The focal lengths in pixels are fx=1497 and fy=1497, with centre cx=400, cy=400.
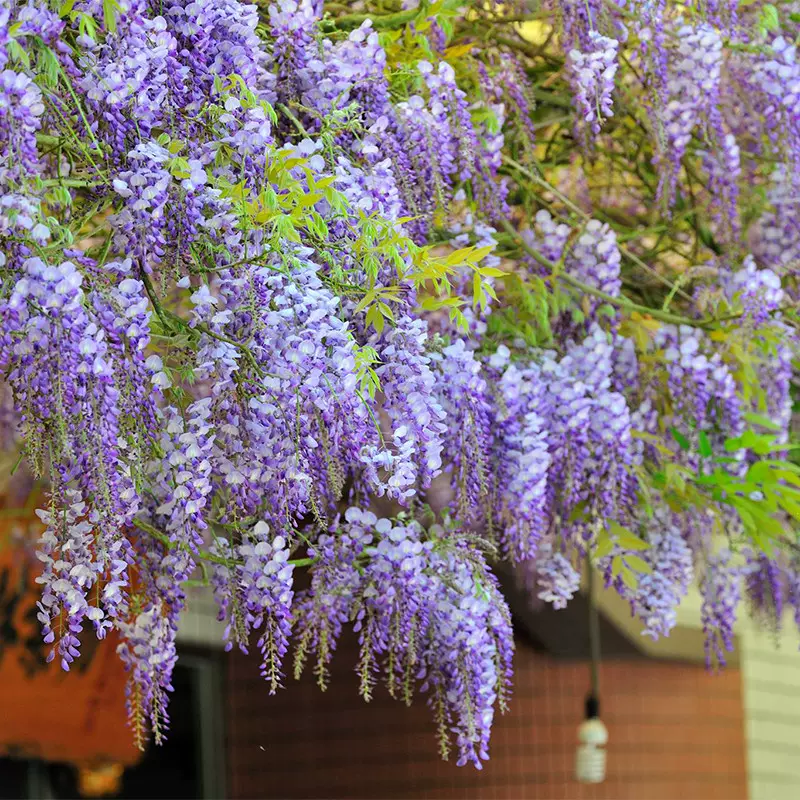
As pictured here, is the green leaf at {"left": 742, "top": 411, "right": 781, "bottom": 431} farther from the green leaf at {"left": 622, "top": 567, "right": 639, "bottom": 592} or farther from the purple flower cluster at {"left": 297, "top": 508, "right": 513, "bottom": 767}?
the purple flower cluster at {"left": 297, "top": 508, "right": 513, "bottom": 767}

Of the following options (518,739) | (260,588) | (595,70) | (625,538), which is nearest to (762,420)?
(625,538)

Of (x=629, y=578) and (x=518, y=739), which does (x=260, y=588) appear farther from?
(x=518, y=739)

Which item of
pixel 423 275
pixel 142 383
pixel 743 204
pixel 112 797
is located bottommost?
pixel 112 797

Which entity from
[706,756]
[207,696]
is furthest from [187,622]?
[706,756]

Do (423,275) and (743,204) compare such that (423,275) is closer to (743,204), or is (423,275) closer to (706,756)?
(743,204)

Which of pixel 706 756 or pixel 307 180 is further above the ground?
pixel 307 180

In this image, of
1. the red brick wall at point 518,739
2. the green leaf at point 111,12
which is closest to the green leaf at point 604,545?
the green leaf at point 111,12

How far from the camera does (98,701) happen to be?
5.70 m

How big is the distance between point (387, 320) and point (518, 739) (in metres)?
3.98

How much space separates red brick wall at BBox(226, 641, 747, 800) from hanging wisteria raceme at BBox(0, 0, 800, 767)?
2302 mm

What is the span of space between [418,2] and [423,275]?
820 mm

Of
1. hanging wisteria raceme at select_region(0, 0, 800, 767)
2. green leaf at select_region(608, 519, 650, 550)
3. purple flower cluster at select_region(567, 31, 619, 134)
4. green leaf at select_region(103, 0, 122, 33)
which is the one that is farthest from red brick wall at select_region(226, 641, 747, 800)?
green leaf at select_region(103, 0, 122, 33)

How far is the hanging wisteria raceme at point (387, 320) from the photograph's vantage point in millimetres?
2100

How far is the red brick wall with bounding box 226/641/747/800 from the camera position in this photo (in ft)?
19.7
